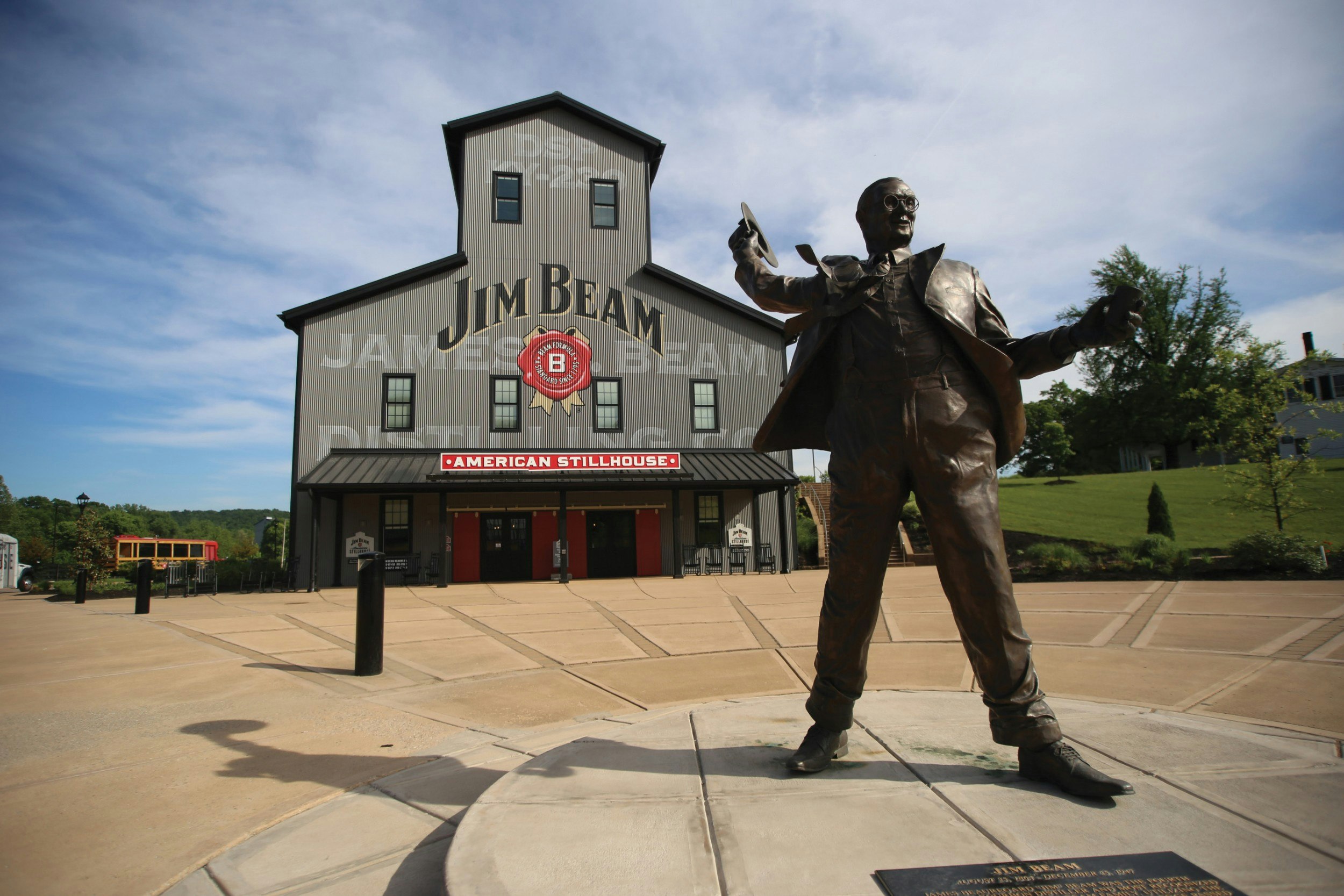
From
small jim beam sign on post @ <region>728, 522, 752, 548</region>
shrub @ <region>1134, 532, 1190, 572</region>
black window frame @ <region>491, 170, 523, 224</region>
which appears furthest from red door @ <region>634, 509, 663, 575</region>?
shrub @ <region>1134, 532, 1190, 572</region>

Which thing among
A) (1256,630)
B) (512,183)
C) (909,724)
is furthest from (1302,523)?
(512,183)

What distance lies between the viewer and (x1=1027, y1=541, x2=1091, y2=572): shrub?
1520 centimetres

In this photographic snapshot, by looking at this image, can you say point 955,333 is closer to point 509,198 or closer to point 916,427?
point 916,427

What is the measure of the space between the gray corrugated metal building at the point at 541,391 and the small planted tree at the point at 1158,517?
10.3 meters

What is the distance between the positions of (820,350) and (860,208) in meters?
0.79

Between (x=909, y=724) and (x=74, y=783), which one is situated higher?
(x=909, y=724)

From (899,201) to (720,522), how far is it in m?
18.6

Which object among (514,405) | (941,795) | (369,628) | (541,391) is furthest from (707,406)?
(941,795)

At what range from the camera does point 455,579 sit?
2044 centimetres

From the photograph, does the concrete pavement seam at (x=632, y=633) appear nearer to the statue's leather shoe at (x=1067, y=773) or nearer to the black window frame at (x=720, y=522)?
the statue's leather shoe at (x=1067, y=773)

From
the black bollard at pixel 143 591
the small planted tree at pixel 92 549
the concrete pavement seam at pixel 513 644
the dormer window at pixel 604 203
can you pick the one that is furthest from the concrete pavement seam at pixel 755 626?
the small planted tree at pixel 92 549

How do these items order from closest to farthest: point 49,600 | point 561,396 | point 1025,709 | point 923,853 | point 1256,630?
point 923,853
point 1025,709
point 1256,630
point 49,600
point 561,396

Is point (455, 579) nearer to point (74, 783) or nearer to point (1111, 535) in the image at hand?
point (74, 783)

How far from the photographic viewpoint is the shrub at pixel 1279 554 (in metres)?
13.1
